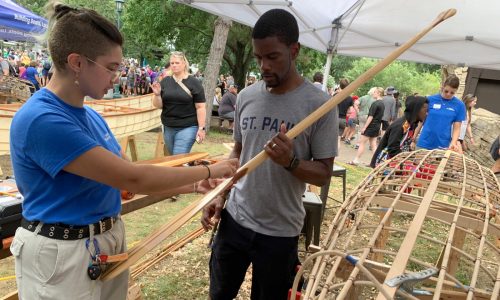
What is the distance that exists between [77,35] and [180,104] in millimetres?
3487

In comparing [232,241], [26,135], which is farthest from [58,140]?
[232,241]

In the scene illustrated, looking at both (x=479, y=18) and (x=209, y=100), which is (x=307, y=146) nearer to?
(x=479, y=18)

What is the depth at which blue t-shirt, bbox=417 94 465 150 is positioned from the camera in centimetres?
562

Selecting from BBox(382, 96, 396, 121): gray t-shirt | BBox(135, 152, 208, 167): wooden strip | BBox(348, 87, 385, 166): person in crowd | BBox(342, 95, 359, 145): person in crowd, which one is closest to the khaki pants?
BBox(135, 152, 208, 167): wooden strip

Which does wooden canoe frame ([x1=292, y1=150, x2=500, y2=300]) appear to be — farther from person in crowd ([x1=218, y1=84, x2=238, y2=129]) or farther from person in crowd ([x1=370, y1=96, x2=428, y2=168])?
person in crowd ([x1=218, y1=84, x2=238, y2=129])

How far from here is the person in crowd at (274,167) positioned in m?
1.87

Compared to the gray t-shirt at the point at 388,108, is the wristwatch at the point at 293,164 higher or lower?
lower

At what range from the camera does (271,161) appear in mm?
1969

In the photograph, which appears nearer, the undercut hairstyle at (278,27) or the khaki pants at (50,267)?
the khaki pants at (50,267)

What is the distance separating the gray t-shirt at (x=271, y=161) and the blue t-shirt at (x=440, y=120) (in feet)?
15.1

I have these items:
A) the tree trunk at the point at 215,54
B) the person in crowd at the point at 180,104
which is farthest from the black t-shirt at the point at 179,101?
the tree trunk at the point at 215,54

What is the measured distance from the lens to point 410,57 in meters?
5.97

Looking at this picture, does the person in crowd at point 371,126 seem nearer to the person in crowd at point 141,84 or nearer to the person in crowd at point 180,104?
the person in crowd at point 180,104

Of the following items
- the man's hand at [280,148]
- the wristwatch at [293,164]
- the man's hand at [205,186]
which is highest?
the man's hand at [280,148]
